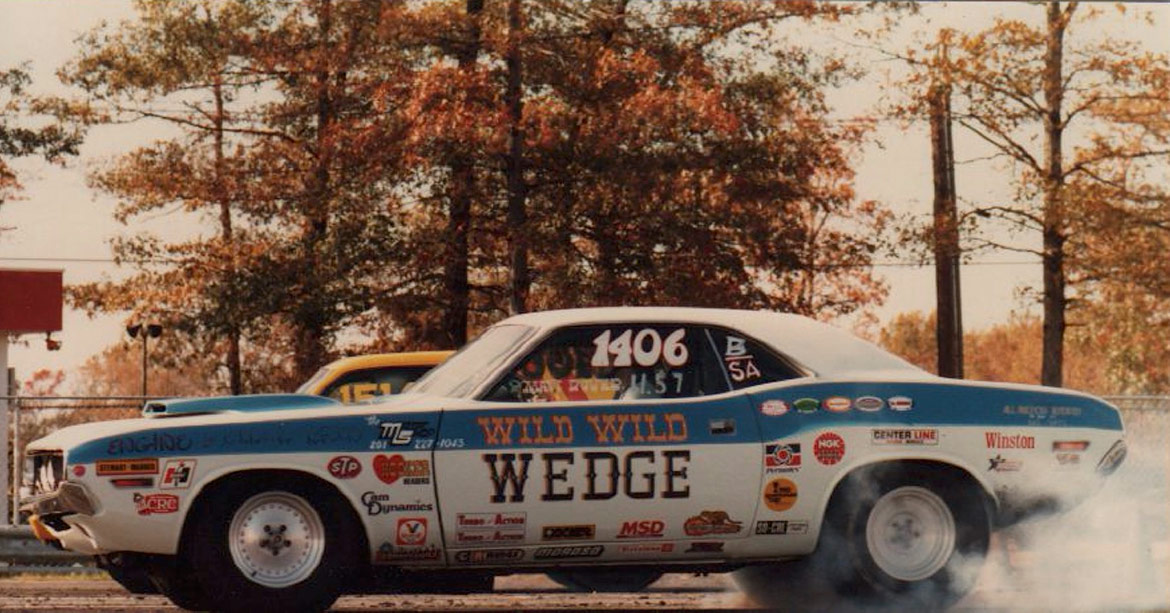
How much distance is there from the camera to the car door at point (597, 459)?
29.1 feet

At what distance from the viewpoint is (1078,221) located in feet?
109

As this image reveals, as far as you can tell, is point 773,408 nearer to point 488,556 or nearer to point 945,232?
point 488,556

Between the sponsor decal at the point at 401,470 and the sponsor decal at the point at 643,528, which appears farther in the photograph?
the sponsor decal at the point at 643,528

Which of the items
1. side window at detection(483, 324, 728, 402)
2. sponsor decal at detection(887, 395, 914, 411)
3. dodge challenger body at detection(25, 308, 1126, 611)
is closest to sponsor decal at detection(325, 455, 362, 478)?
dodge challenger body at detection(25, 308, 1126, 611)

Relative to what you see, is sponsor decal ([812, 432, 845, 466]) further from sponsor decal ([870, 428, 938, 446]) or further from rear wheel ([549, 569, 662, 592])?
rear wheel ([549, 569, 662, 592])

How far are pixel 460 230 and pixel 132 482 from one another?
2486 cm

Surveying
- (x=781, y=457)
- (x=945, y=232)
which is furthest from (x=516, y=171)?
(x=781, y=457)

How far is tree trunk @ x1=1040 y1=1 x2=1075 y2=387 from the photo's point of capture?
3331 centimetres

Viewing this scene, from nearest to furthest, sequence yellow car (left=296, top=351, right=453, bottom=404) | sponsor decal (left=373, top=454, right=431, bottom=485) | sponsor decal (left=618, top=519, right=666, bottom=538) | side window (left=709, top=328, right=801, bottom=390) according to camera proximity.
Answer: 1. sponsor decal (left=373, top=454, right=431, bottom=485)
2. sponsor decal (left=618, top=519, right=666, bottom=538)
3. side window (left=709, top=328, right=801, bottom=390)
4. yellow car (left=296, top=351, right=453, bottom=404)

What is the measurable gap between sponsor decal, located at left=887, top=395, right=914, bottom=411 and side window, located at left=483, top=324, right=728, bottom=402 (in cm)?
81

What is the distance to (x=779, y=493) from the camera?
30.1ft

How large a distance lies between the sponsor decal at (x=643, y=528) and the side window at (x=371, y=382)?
5299 mm

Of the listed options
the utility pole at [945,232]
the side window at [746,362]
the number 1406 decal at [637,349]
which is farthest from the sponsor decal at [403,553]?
the utility pole at [945,232]

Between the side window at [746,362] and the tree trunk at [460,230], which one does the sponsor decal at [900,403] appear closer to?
the side window at [746,362]
